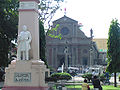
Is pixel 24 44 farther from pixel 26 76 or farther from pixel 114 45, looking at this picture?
pixel 114 45

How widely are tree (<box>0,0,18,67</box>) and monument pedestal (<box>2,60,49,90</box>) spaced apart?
42.6ft

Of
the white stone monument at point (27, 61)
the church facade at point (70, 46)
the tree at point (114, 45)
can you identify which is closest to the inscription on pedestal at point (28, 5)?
the white stone monument at point (27, 61)

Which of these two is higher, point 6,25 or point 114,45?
point 6,25

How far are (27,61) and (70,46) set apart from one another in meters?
55.4

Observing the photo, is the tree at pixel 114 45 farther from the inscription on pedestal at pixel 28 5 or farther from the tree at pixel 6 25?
the inscription on pedestal at pixel 28 5

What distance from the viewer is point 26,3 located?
14570 mm

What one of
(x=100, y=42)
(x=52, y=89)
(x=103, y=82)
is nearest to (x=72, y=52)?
(x=100, y=42)

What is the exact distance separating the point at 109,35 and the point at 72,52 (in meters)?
44.8

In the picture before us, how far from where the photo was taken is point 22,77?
Result: 1362cm

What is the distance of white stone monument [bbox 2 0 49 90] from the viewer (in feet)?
44.4

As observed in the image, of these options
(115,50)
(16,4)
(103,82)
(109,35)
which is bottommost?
(103,82)

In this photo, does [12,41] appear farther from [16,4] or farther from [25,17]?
[25,17]

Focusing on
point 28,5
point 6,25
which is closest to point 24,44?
point 28,5

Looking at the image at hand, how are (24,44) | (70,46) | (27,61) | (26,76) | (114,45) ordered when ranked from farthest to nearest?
(70,46)
(114,45)
(24,44)
(27,61)
(26,76)
